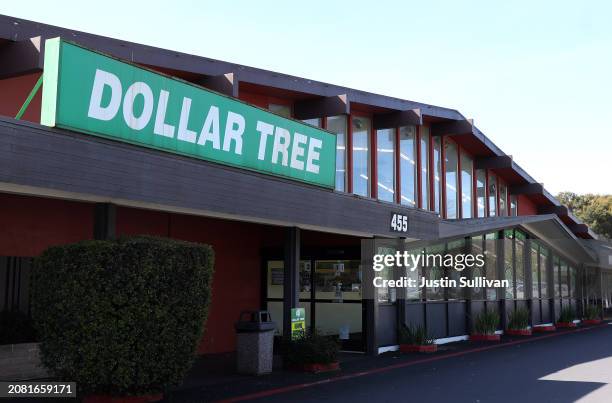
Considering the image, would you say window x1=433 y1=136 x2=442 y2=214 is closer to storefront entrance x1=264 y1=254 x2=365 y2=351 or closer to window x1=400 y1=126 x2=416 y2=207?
window x1=400 y1=126 x2=416 y2=207

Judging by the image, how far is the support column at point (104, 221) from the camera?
357 inches

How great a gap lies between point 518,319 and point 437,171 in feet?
19.0

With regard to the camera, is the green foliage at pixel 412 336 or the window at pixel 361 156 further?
the window at pixel 361 156

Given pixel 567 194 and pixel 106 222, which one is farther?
pixel 567 194

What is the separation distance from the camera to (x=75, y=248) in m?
8.49

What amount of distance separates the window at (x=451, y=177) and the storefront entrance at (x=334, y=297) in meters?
8.27

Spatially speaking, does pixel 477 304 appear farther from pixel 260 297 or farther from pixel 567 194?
pixel 567 194

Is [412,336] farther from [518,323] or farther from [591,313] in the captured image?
[591,313]

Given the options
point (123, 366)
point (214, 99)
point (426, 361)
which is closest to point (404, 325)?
point (426, 361)

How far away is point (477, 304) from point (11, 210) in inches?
585

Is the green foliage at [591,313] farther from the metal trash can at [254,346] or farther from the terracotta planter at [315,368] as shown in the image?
the metal trash can at [254,346]

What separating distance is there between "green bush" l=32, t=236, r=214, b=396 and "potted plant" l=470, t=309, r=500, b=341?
1370cm

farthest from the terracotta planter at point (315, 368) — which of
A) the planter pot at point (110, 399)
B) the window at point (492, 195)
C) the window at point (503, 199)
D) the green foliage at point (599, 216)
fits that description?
the green foliage at point (599, 216)

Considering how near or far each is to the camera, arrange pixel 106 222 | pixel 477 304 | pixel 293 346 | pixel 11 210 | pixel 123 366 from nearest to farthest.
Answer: pixel 123 366 → pixel 106 222 → pixel 11 210 → pixel 293 346 → pixel 477 304
